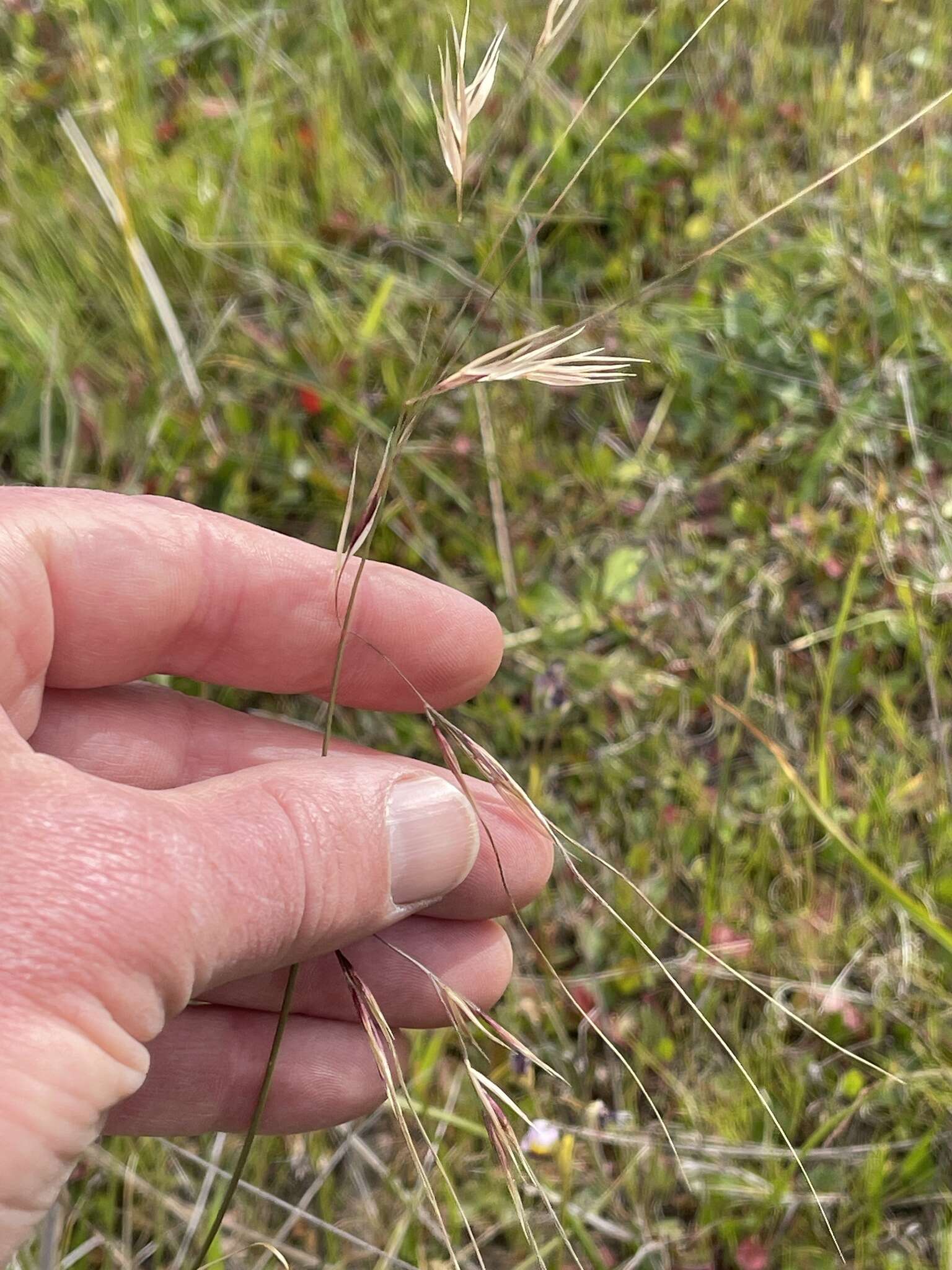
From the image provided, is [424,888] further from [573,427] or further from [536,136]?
[536,136]

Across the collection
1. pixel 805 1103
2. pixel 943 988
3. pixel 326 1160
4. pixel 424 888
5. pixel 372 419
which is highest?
pixel 372 419

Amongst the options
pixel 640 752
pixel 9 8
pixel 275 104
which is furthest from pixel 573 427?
pixel 9 8

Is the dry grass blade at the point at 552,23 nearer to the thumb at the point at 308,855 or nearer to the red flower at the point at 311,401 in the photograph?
the thumb at the point at 308,855

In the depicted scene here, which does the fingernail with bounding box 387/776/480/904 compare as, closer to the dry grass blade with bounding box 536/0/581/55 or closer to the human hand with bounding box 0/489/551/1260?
the human hand with bounding box 0/489/551/1260

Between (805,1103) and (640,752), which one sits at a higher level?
(640,752)

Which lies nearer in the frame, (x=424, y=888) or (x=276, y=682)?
(x=424, y=888)

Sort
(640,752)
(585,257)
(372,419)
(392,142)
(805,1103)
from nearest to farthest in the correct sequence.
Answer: (805,1103) → (640,752) → (372,419) → (585,257) → (392,142)

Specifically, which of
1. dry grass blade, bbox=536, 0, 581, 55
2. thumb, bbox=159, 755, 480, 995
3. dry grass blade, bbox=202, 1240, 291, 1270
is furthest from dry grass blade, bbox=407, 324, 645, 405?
dry grass blade, bbox=202, 1240, 291, 1270

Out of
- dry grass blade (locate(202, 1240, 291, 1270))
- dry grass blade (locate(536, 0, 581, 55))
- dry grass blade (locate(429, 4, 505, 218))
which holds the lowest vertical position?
dry grass blade (locate(202, 1240, 291, 1270))
